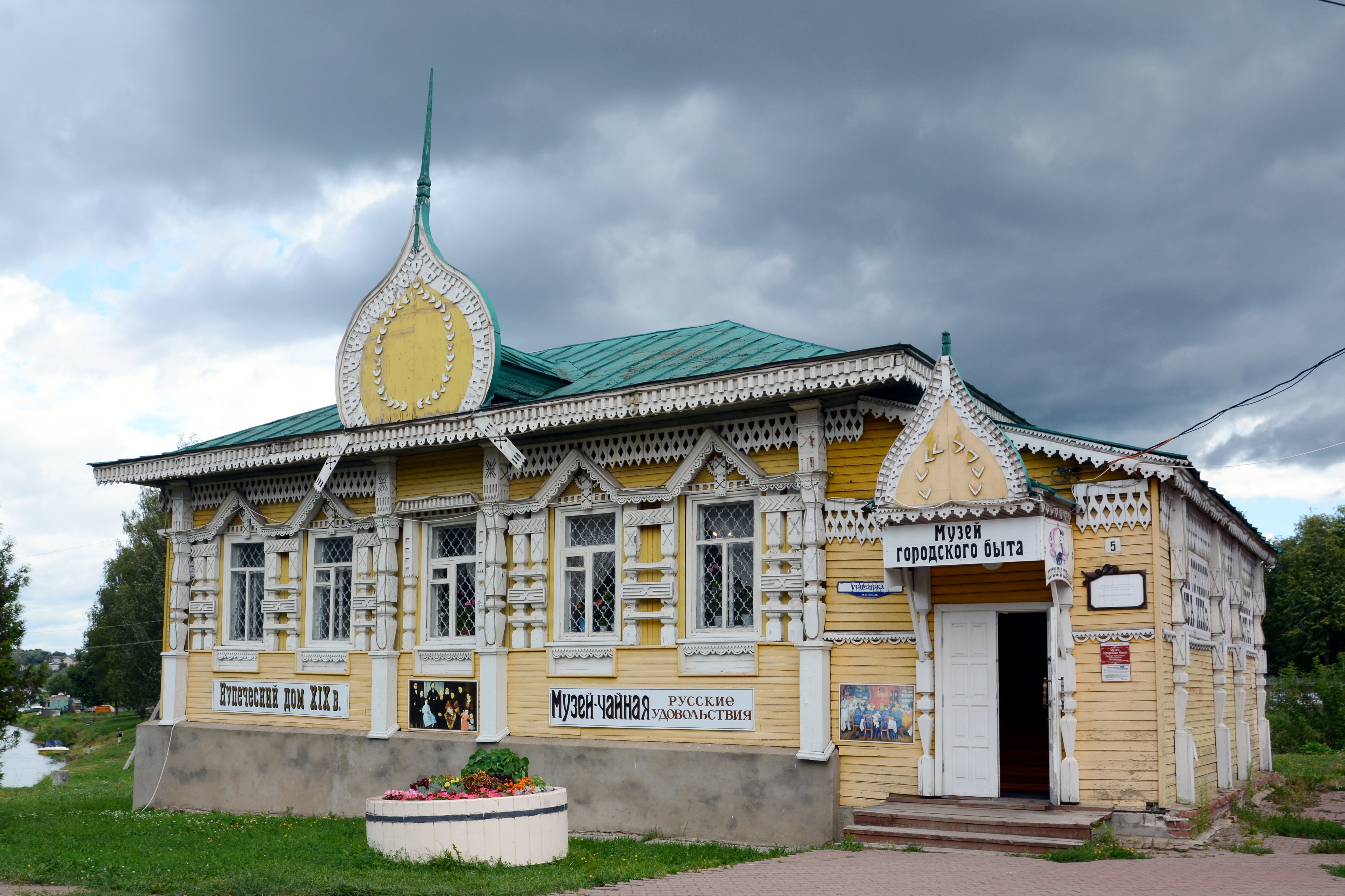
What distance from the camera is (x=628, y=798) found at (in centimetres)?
1367

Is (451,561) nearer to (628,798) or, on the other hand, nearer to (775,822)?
(628,798)

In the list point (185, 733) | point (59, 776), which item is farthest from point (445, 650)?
point (59, 776)

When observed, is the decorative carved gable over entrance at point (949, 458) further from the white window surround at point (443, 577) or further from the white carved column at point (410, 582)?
the white carved column at point (410, 582)

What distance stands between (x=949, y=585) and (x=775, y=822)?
3.12 meters

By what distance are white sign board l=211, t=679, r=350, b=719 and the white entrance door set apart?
8.33 metres

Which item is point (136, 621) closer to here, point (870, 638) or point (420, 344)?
point (420, 344)

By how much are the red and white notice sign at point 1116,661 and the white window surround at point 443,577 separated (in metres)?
7.81

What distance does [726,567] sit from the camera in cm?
1377

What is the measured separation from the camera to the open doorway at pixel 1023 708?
46.6ft

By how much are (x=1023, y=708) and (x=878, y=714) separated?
5224 mm

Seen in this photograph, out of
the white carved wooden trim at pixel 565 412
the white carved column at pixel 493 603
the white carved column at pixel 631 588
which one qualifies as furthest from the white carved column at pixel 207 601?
the white carved column at pixel 631 588

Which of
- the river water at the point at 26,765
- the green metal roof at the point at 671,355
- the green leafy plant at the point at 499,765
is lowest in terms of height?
the river water at the point at 26,765

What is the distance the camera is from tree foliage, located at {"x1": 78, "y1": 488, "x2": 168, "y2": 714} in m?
41.7

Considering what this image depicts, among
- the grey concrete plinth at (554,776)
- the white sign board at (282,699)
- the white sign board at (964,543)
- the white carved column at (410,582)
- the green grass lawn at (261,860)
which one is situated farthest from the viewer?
the white sign board at (282,699)
